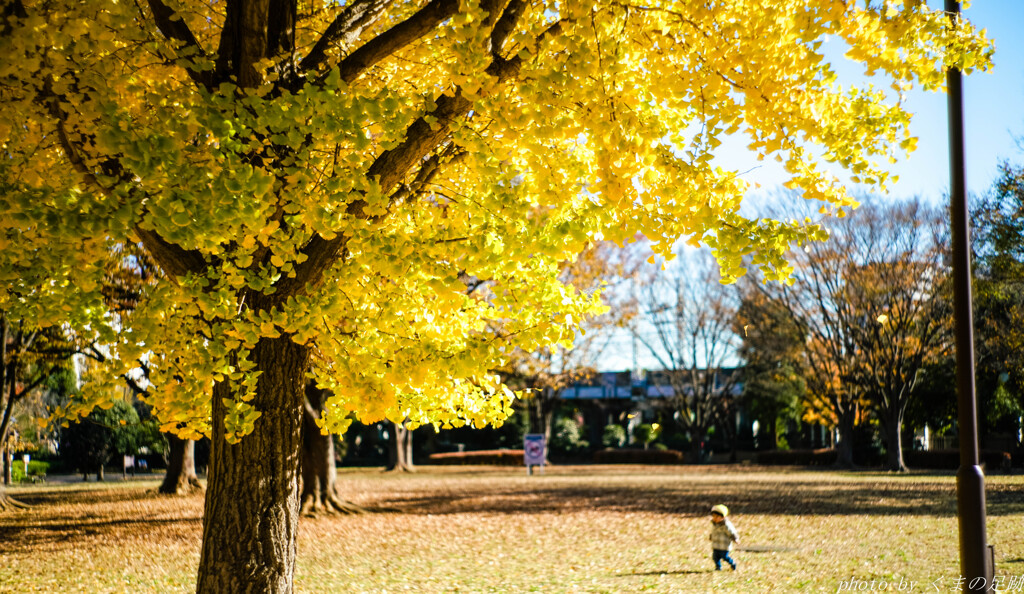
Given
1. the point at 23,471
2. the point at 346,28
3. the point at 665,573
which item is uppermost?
the point at 346,28

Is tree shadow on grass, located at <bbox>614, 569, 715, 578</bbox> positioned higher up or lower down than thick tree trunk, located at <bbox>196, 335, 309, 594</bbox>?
lower down

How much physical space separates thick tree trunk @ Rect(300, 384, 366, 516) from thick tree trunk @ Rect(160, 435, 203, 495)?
24.0 ft

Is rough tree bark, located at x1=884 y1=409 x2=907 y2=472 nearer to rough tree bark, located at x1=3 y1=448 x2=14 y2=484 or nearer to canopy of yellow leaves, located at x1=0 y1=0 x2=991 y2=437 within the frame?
canopy of yellow leaves, located at x1=0 y1=0 x2=991 y2=437

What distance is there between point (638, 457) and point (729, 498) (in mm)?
24261

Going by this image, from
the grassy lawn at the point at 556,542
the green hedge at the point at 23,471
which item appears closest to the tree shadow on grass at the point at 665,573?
the grassy lawn at the point at 556,542

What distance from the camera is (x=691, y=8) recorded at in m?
5.25

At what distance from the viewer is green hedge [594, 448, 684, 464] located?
1639 inches

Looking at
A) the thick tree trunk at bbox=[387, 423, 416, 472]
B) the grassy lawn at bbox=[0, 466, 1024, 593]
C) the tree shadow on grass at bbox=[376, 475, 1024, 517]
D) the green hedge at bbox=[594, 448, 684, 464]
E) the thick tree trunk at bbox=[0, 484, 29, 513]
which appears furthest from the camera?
the green hedge at bbox=[594, 448, 684, 464]

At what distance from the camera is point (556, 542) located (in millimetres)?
12211

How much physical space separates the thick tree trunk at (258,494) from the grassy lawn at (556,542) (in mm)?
3373

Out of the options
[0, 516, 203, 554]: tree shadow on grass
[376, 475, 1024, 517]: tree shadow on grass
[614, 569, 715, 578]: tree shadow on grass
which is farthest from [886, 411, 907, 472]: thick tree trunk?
[0, 516, 203, 554]: tree shadow on grass

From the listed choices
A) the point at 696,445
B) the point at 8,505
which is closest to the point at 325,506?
the point at 8,505

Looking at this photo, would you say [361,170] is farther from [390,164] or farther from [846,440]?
[846,440]

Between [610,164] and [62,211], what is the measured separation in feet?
10.8
